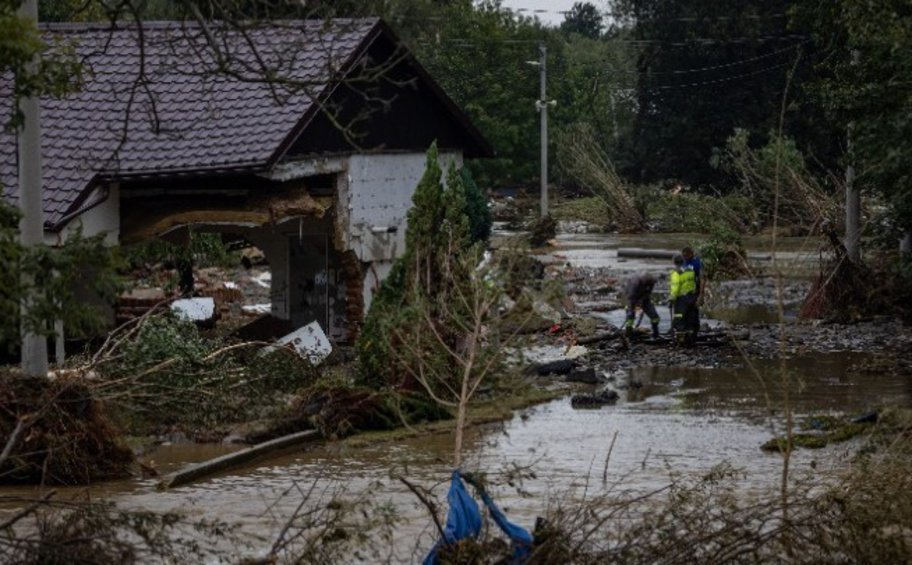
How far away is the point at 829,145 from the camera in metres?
60.8

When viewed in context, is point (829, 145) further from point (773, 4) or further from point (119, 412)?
point (119, 412)

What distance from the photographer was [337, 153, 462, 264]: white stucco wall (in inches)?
1073

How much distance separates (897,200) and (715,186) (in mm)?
40831

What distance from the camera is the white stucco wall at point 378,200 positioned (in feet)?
89.5

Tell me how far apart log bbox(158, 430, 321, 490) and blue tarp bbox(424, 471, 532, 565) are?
269 inches

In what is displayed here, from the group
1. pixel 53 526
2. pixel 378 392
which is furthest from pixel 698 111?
pixel 53 526

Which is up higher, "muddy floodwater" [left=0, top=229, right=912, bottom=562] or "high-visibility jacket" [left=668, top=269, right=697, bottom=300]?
"high-visibility jacket" [left=668, top=269, right=697, bottom=300]

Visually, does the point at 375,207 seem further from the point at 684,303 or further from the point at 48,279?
the point at 48,279

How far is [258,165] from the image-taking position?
24.4 meters

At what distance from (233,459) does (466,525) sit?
7958 millimetres

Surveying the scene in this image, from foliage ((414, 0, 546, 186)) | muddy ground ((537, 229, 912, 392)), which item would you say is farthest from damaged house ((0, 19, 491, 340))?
foliage ((414, 0, 546, 186))

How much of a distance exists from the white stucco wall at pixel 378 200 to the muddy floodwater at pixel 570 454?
5.34 m

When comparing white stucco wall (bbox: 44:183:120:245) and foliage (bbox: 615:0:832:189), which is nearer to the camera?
white stucco wall (bbox: 44:183:120:245)

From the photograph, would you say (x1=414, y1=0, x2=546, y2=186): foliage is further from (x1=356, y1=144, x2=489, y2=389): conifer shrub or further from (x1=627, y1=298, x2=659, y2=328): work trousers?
(x1=356, y1=144, x2=489, y2=389): conifer shrub
